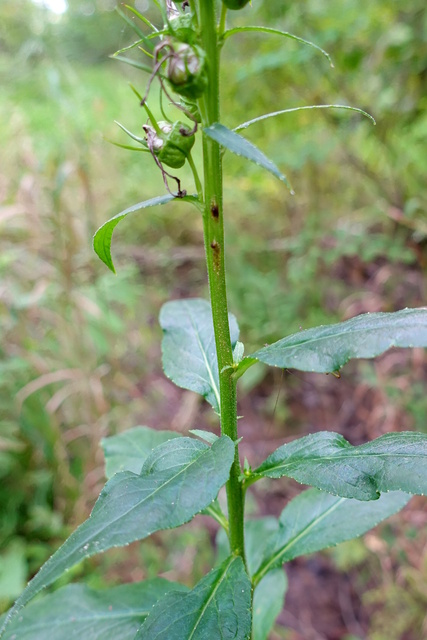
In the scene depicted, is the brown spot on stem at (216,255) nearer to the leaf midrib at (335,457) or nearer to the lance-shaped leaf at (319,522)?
the leaf midrib at (335,457)

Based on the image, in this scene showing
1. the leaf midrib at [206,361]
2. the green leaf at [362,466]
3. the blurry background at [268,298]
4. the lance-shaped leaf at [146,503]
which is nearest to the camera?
the lance-shaped leaf at [146,503]

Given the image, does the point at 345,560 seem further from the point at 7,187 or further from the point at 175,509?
the point at 7,187

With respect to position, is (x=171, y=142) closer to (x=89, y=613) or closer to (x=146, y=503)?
(x=146, y=503)

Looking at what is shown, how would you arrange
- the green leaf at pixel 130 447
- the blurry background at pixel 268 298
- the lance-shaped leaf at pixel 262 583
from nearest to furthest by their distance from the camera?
the green leaf at pixel 130 447 → the lance-shaped leaf at pixel 262 583 → the blurry background at pixel 268 298

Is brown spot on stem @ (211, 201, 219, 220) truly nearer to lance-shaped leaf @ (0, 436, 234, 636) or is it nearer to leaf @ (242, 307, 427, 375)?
leaf @ (242, 307, 427, 375)

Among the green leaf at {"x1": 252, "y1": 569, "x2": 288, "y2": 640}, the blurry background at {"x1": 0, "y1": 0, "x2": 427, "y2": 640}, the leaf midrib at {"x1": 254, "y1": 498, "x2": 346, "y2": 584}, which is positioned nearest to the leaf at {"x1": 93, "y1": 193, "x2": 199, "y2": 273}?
the leaf midrib at {"x1": 254, "y1": 498, "x2": 346, "y2": 584}

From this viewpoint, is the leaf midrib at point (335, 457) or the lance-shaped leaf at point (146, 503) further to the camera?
the leaf midrib at point (335, 457)

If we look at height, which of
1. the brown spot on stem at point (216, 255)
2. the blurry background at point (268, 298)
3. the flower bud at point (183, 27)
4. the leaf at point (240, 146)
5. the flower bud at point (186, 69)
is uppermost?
the flower bud at point (183, 27)

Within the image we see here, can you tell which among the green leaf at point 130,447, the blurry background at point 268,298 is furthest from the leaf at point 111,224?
the blurry background at point 268,298
